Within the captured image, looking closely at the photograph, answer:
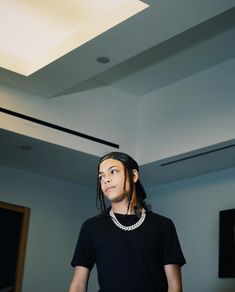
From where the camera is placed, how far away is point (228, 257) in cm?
434

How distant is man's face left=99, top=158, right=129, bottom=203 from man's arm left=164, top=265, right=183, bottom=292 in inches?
12.2

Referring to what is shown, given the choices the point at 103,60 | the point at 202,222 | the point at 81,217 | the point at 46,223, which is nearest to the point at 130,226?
the point at 103,60

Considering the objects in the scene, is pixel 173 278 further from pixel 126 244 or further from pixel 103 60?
pixel 103 60

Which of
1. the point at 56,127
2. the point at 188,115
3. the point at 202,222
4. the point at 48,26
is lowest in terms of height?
the point at 202,222

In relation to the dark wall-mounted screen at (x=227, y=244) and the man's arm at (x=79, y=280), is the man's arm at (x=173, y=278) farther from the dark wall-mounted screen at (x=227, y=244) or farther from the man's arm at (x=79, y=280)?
the dark wall-mounted screen at (x=227, y=244)

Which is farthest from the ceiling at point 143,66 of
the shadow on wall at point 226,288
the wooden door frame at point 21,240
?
the shadow on wall at point 226,288

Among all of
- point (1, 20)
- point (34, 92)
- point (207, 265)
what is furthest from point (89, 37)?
point (207, 265)

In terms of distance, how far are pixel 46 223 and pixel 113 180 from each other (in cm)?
324

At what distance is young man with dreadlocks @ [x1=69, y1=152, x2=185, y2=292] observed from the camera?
6.31 ft

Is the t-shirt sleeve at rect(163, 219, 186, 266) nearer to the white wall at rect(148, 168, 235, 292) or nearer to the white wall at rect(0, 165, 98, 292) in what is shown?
the white wall at rect(148, 168, 235, 292)

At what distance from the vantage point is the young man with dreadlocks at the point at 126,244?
1.92m

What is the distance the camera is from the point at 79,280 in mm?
2008

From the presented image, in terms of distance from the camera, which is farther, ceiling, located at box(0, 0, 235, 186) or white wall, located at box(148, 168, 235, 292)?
white wall, located at box(148, 168, 235, 292)

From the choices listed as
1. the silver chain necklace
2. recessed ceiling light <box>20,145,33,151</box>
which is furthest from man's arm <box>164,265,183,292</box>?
recessed ceiling light <box>20,145,33,151</box>
